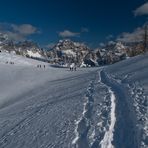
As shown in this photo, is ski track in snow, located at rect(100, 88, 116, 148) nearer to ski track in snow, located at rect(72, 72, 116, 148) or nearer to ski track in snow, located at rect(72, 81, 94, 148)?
ski track in snow, located at rect(72, 72, 116, 148)

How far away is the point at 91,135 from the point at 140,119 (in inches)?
117

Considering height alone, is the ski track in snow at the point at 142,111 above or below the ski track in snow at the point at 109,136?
above

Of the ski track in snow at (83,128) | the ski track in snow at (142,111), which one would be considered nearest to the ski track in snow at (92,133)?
the ski track in snow at (83,128)

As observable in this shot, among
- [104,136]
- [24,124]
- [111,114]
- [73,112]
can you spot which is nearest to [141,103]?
[111,114]

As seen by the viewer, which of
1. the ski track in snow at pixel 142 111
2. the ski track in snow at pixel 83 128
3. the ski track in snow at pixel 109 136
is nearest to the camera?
the ski track in snow at pixel 109 136

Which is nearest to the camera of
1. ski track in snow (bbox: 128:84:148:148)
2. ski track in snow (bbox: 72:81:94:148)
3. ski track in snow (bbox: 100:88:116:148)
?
ski track in snow (bbox: 100:88:116:148)

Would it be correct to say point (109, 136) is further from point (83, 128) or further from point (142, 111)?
point (142, 111)

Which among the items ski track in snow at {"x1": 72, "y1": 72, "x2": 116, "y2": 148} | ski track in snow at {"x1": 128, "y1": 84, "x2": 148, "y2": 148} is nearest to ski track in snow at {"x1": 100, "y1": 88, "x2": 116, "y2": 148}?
ski track in snow at {"x1": 72, "y1": 72, "x2": 116, "y2": 148}

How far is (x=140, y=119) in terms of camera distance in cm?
1683

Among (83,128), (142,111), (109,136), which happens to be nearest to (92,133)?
(109,136)

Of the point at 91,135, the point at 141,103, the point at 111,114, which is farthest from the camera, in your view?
the point at 141,103

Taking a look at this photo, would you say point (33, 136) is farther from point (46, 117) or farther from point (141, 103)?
point (141, 103)

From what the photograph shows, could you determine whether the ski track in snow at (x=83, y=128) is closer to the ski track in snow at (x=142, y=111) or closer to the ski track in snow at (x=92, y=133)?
the ski track in snow at (x=92, y=133)

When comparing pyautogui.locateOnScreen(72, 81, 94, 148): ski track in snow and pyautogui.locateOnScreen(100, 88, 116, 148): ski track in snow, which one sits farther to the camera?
pyautogui.locateOnScreen(72, 81, 94, 148): ski track in snow
